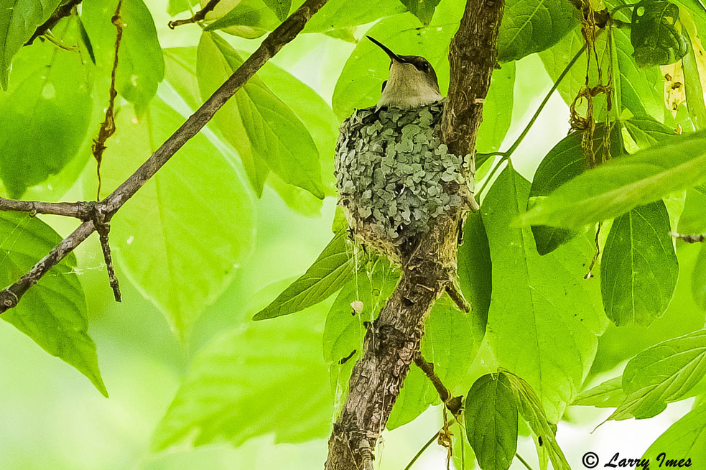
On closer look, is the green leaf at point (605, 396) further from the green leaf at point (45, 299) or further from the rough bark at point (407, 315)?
the green leaf at point (45, 299)

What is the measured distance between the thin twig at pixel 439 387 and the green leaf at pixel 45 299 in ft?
1.38

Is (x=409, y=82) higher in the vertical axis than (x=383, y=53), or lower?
higher

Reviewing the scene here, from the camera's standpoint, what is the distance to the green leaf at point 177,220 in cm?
118

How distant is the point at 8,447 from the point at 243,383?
4.57 ft

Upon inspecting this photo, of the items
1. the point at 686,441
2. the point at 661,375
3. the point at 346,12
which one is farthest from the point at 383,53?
the point at 686,441

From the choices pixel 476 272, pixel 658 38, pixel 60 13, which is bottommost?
pixel 476 272

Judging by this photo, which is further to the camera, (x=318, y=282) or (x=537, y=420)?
(x=318, y=282)

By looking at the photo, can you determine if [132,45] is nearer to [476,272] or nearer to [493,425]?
[476,272]

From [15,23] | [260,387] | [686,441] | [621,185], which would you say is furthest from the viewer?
[260,387]

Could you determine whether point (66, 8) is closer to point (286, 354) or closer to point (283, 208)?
point (286, 354)

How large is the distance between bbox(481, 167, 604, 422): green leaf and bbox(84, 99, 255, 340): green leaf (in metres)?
0.49

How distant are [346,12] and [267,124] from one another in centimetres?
19

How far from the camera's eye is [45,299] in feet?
2.84

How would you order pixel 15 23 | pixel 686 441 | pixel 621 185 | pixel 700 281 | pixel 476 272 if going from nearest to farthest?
pixel 621 185 < pixel 15 23 < pixel 476 272 < pixel 686 441 < pixel 700 281
